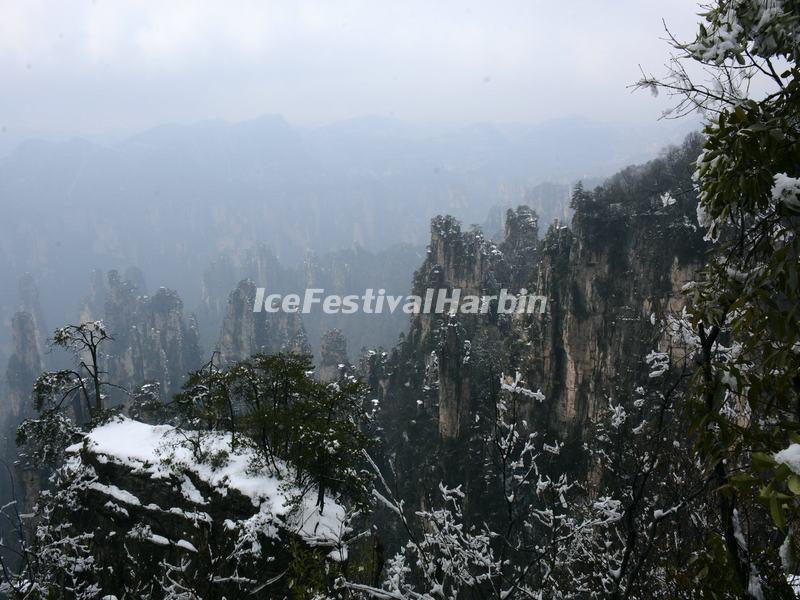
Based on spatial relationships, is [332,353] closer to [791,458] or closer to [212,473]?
[212,473]

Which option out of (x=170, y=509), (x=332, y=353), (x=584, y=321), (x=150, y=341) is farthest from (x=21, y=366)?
(x=170, y=509)

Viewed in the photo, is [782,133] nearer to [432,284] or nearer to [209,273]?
[432,284]

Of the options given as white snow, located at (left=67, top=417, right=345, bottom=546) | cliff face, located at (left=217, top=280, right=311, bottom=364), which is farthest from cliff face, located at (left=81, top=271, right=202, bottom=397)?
white snow, located at (left=67, top=417, right=345, bottom=546)

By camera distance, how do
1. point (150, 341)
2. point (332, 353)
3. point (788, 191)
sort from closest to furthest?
1. point (788, 191)
2. point (332, 353)
3. point (150, 341)

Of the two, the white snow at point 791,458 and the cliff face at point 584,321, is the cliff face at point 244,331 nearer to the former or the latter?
the cliff face at point 584,321

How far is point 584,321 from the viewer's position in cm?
3422

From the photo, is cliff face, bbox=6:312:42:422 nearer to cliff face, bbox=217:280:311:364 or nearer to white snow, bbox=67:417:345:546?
cliff face, bbox=217:280:311:364

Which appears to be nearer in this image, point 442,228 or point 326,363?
point 442,228

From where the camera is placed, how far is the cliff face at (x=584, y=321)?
3050 cm

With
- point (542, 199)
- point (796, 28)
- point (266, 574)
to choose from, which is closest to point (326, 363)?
point (266, 574)

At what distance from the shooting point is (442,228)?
5288 cm

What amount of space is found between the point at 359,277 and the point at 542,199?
58.4m

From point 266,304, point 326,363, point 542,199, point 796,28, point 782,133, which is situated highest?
point 542,199

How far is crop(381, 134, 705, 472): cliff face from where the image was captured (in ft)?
100
